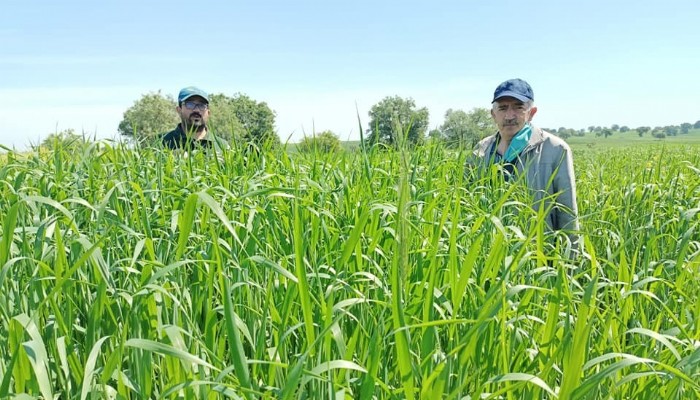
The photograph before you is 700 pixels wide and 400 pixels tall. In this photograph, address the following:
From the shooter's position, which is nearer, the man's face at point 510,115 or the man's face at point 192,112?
the man's face at point 510,115

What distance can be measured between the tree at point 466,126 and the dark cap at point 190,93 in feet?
7.94

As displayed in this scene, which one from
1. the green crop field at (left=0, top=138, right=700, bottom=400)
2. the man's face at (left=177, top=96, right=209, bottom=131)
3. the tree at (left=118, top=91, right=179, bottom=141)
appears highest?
the tree at (left=118, top=91, right=179, bottom=141)

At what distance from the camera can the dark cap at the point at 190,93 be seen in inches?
191

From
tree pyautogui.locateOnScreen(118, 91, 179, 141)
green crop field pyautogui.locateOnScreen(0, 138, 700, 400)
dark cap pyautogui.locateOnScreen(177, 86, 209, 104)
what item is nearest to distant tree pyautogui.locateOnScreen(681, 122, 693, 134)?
tree pyautogui.locateOnScreen(118, 91, 179, 141)

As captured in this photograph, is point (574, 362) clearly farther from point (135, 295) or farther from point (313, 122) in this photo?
point (313, 122)

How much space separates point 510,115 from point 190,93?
2.76 metres

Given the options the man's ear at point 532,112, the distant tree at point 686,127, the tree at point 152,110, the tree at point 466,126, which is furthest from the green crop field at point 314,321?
the distant tree at point 686,127

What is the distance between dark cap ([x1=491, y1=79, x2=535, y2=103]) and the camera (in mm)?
3441

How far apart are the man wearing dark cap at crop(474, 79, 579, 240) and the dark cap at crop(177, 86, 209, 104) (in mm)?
2573

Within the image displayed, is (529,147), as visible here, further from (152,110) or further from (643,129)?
(643,129)

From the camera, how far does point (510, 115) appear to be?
3.53m

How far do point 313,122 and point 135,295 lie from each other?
1.36 m

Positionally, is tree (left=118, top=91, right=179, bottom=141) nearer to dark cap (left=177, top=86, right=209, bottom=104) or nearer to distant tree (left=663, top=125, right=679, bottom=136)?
dark cap (left=177, top=86, right=209, bottom=104)

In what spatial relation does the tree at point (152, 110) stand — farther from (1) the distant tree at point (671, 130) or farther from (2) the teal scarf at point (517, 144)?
(1) the distant tree at point (671, 130)
